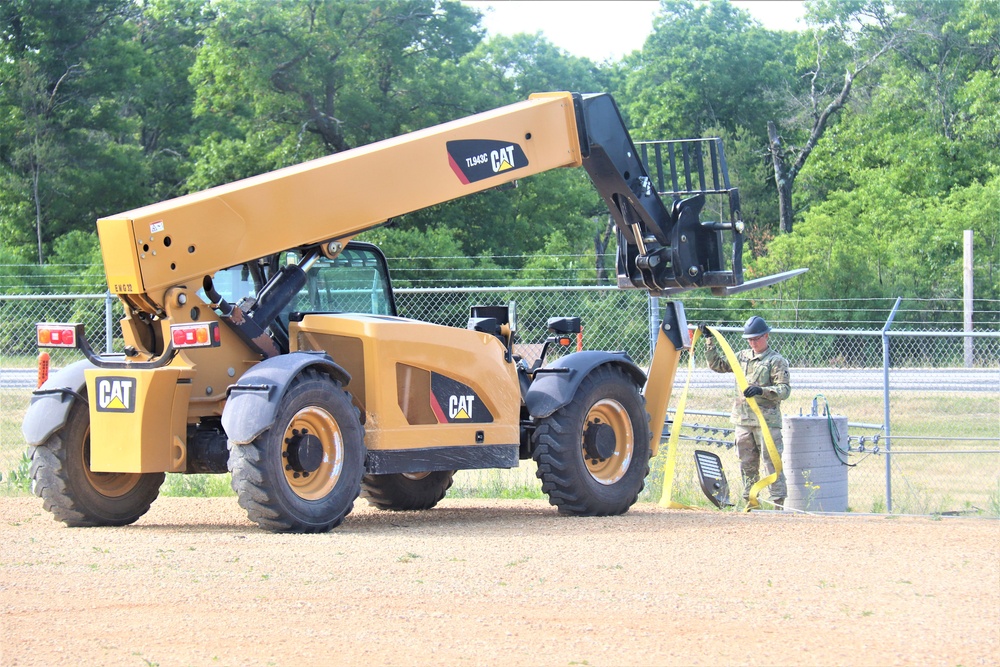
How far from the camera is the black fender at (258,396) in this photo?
26.7 feet

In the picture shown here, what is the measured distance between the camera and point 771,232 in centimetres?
4234

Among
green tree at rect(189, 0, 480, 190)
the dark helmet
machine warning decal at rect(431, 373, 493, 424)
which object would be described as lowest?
machine warning decal at rect(431, 373, 493, 424)

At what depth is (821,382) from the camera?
59.5 feet

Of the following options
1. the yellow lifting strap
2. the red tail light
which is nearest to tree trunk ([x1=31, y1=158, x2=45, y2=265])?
the yellow lifting strap

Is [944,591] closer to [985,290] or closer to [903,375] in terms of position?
[903,375]

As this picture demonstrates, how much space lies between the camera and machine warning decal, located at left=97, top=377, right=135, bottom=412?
845 cm

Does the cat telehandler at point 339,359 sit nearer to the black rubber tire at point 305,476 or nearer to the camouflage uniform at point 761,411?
the black rubber tire at point 305,476

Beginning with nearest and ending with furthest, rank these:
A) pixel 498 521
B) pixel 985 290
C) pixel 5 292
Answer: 1. pixel 498 521
2. pixel 5 292
3. pixel 985 290

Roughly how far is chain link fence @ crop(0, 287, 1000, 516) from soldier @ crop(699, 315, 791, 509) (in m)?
0.90

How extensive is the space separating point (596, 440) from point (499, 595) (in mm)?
3793

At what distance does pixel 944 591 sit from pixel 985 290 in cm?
2293

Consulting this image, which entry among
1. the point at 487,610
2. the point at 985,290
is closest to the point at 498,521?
the point at 487,610

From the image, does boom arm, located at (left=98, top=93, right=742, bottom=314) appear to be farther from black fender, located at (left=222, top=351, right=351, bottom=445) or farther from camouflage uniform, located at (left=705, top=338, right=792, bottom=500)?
camouflage uniform, located at (left=705, top=338, right=792, bottom=500)

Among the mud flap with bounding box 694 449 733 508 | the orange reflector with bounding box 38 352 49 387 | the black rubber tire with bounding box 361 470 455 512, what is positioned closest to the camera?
the black rubber tire with bounding box 361 470 455 512
